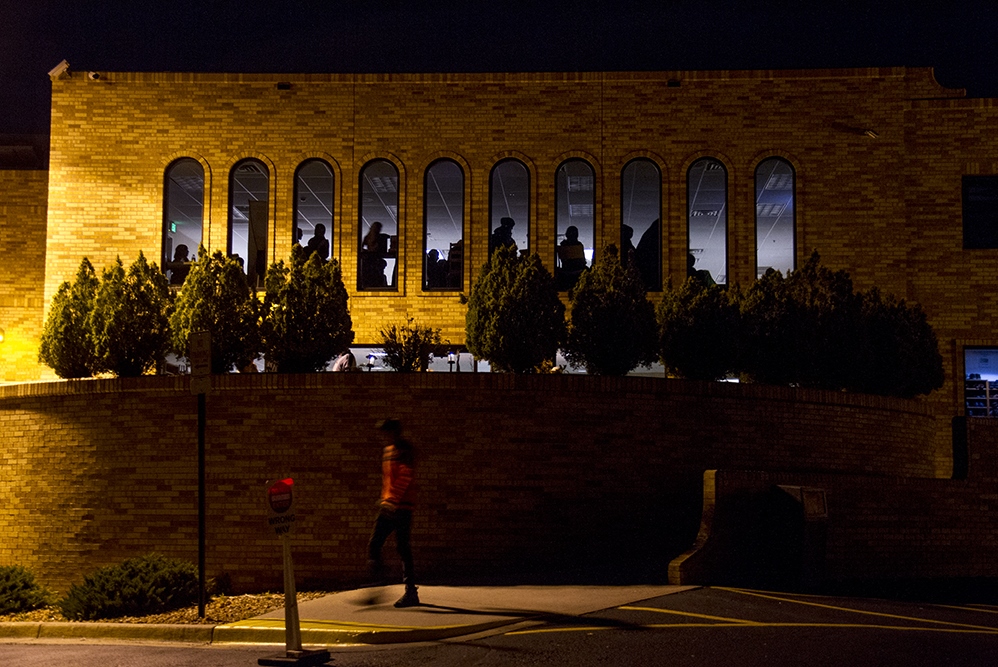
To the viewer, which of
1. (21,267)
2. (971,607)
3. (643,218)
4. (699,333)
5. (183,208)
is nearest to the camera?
(971,607)

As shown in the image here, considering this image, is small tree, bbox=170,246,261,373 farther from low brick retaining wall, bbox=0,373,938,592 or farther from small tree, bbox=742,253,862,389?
Answer: small tree, bbox=742,253,862,389

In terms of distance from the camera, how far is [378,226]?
20.1 m

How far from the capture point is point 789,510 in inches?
496

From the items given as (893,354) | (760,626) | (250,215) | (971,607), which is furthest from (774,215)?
(760,626)

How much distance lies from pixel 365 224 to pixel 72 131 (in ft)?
18.6

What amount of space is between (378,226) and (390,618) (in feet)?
37.0

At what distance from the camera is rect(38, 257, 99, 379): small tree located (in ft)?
48.5

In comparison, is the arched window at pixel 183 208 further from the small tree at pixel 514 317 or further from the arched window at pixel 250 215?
the small tree at pixel 514 317

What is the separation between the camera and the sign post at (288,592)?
8438mm

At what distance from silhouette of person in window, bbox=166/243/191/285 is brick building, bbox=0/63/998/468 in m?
0.21

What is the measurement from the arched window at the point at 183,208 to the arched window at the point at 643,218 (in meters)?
7.84

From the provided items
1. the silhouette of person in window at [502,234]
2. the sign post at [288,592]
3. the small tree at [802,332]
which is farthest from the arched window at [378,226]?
the sign post at [288,592]

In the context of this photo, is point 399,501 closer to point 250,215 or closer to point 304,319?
point 304,319

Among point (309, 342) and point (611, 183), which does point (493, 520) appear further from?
Result: point (611, 183)
